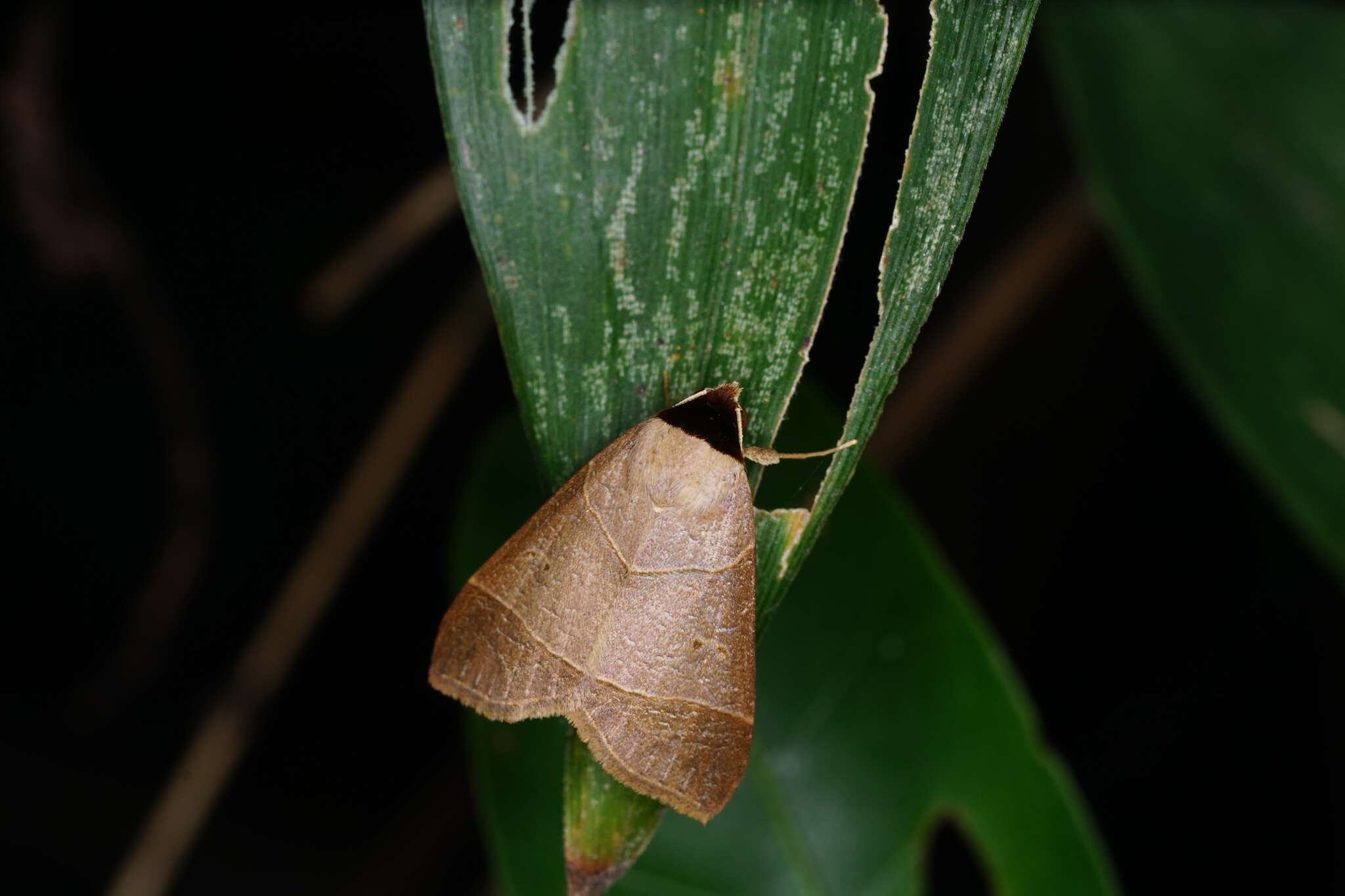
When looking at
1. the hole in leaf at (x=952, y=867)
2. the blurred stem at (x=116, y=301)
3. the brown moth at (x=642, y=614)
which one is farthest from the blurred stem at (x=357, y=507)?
the hole in leaf at (x=952, y=867)

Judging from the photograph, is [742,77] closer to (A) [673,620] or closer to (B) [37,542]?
(A) [673,620]

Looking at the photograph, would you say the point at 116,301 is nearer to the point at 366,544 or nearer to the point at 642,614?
the point at 366,544

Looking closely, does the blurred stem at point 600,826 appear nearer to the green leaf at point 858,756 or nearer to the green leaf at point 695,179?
the green leaf at point 695,179

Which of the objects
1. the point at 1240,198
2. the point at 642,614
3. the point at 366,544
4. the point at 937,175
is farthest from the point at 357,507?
the point at 1240,198

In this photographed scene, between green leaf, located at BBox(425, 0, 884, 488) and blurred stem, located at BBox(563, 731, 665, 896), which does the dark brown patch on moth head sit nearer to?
green leaf, located at BBox(425, 0, 884, 488)

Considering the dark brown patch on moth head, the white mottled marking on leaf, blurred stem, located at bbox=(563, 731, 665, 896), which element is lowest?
blurred stem, located at bbox=(563, 731, 665, 896)

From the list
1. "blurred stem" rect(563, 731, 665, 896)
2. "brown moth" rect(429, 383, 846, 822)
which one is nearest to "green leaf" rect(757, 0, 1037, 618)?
"brown moth" rect(429, 383, 846, 822)
